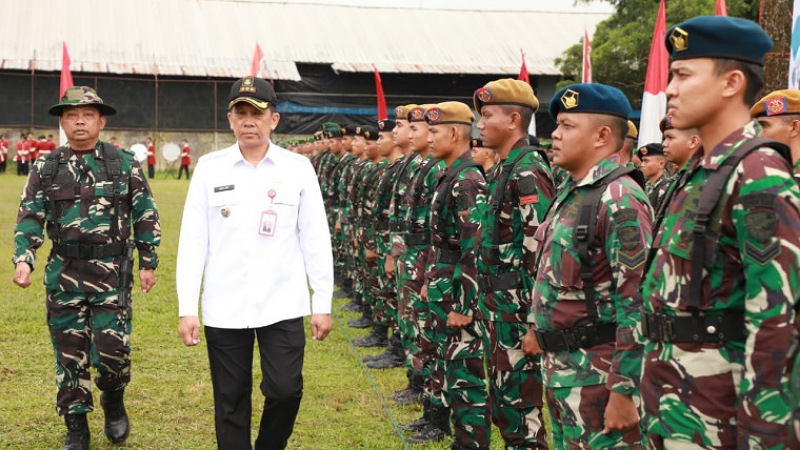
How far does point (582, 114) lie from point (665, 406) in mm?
1595

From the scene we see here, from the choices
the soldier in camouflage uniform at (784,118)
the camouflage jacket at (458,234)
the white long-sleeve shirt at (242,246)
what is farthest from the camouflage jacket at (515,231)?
the soldier in camouflage uniform at (784,118)

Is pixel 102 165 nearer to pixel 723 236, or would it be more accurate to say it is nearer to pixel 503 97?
pixel 503 97

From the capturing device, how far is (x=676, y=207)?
3.05 metres

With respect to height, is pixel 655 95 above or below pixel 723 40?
above

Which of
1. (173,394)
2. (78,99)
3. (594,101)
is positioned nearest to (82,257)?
(78,99)

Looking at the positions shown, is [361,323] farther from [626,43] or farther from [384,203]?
[626,43]

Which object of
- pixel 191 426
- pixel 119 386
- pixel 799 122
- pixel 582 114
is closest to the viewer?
pixel 582 114

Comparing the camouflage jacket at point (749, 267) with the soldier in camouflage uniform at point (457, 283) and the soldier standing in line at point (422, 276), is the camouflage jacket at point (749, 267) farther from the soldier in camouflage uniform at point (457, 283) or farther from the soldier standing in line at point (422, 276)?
the soldier standing in line at point (422, 276)

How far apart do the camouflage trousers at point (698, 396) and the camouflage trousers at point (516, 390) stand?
190 centimetres

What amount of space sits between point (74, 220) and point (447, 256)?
2.52 meters

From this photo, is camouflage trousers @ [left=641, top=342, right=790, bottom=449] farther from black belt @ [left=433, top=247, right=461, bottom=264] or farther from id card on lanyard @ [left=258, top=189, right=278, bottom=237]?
black belt @ [left=433, top=247, right=461, bottom=264]

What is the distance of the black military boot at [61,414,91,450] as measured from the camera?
606cm

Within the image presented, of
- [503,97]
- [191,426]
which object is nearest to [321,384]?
[191,426]

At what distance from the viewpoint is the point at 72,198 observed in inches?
241
